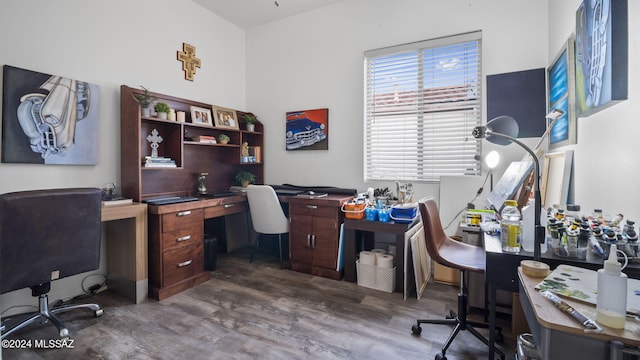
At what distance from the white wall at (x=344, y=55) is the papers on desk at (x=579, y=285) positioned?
6.06ft

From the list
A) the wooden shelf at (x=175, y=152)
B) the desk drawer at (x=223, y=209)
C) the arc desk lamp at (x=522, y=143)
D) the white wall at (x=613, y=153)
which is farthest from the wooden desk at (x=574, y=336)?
the wooden shelf at (x=175, y=152)

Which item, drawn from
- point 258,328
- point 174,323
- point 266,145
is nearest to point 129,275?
point 174,323

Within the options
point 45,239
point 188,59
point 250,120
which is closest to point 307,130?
point 250,120

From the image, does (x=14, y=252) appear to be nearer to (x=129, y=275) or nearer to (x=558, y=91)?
(x=129, y=275)

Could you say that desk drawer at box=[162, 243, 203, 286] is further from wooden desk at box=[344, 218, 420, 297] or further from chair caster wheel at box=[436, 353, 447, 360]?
chair caster wheel at box=[436, 353, 447, 360]

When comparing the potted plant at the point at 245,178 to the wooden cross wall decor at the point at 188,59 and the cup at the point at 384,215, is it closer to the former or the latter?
the wooden cross wall decor at the point at 188,59

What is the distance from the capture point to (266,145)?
165 inches

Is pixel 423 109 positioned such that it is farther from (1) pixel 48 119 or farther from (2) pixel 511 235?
(1) pixel 48 119

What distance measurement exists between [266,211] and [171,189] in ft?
3.58

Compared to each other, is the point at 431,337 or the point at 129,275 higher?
the point at 129,275

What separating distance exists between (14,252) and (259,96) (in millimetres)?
3097

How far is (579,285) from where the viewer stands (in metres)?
1.03

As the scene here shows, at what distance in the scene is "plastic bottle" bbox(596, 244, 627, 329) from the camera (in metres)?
0.79

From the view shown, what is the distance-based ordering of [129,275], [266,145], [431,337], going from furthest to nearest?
1. [266,145]
2. [129,275]
3. [431,337]
